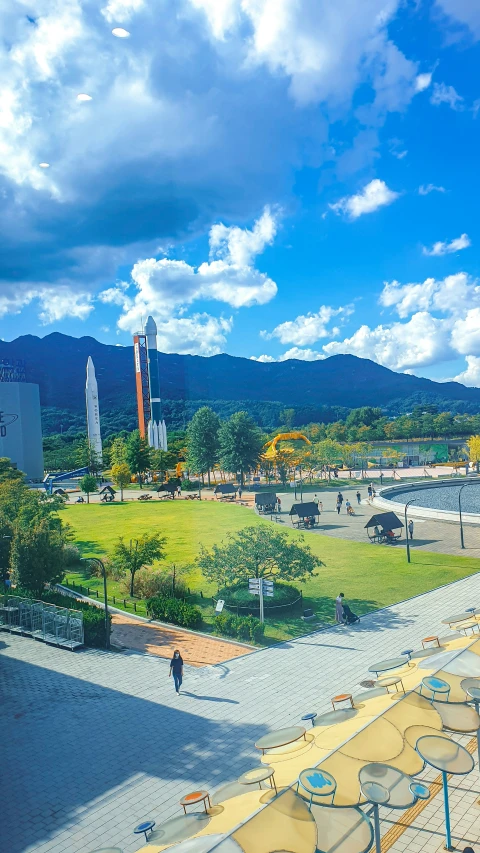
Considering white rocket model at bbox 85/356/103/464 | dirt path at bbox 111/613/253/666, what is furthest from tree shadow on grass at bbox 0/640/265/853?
white rocket model at bbox 85/356/103/464

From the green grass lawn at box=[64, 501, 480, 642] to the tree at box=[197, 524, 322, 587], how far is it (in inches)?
49.2

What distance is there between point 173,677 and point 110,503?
32130 millimetres

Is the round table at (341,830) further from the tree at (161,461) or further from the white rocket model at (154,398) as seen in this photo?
the white rocket model at (154,398)

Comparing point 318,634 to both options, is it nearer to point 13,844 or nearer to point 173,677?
point 173,677

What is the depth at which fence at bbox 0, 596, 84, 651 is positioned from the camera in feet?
50.6

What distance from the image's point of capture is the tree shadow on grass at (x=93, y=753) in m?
7.81

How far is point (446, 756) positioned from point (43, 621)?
41.8ft

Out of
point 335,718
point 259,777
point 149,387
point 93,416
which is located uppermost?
point 149,387

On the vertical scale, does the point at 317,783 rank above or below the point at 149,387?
below

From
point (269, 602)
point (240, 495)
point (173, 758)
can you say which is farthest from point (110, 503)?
point (173, 758)

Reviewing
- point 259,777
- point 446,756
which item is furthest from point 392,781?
point 259,777

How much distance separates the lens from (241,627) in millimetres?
15094

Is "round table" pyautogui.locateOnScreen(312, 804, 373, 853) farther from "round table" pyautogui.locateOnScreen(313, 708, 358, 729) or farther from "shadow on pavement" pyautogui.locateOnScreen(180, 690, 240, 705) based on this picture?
"shadow on pavement" pyautogui.locateOnScreen(180, 690, 240, 705)

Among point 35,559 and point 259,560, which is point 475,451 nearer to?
point 259,560
